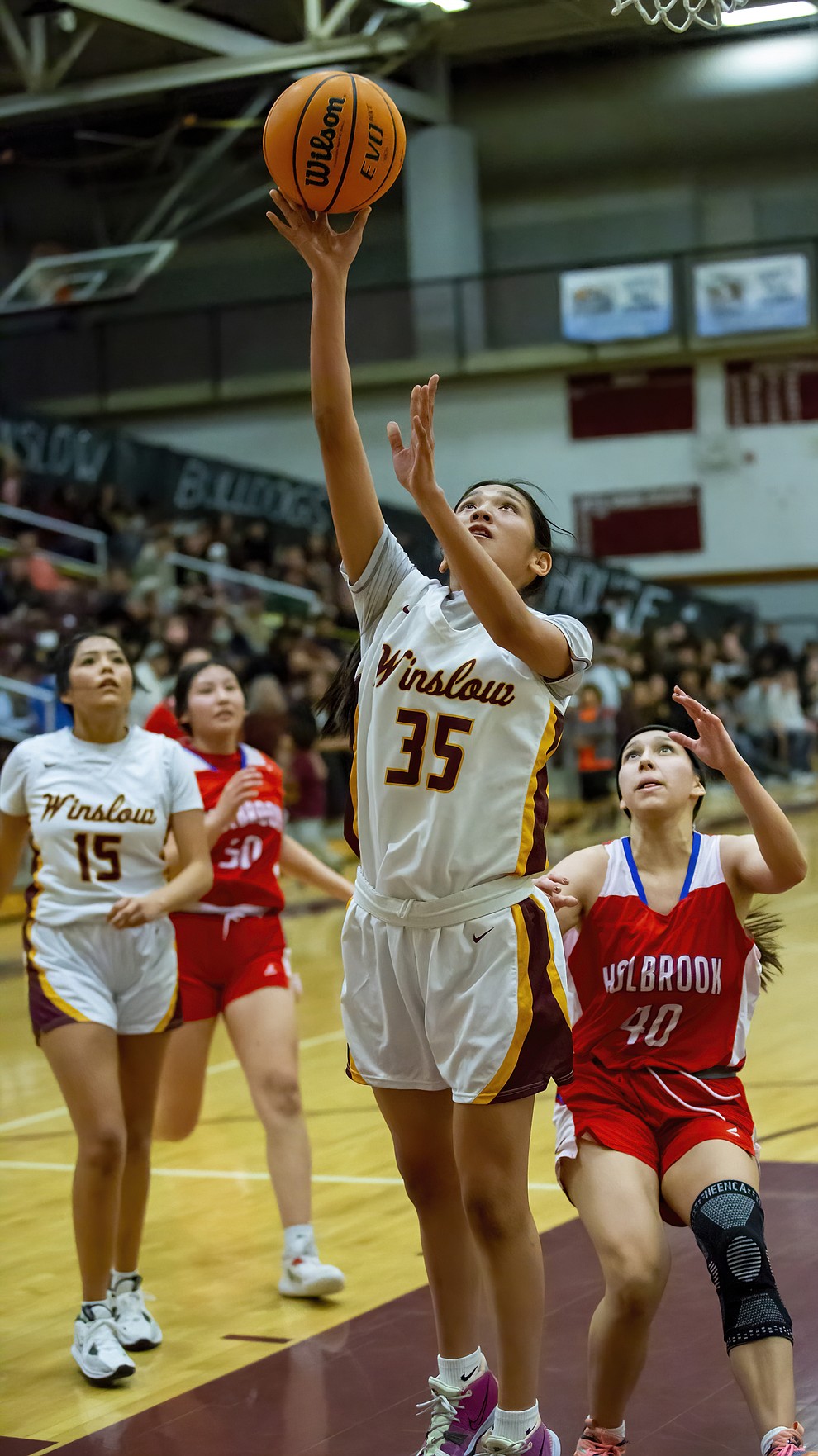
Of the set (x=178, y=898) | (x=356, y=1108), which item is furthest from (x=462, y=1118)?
(x=356, y=1108)

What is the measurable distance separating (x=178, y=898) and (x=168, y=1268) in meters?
1.37

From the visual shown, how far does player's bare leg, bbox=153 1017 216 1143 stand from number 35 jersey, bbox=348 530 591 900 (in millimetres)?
1958

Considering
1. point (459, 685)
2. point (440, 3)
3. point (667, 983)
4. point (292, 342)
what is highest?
point (440, 3)

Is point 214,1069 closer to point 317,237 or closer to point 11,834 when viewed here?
point 11,834

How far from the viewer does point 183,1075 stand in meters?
4.87

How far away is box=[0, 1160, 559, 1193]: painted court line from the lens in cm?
567

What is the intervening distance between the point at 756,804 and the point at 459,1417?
124cm

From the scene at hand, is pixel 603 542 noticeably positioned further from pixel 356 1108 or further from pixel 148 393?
pixel 356 1108

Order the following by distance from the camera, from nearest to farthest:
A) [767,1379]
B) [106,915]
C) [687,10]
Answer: [767,1379] → [106,915] → [687,10]

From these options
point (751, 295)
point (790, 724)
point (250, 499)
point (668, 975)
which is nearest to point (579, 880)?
point (668, 975)

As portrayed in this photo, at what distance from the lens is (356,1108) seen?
266 inches

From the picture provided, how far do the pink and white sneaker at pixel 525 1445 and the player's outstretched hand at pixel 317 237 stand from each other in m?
2.05

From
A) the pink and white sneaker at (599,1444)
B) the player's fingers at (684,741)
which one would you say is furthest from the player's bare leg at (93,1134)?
the player's fingers at (684,741)

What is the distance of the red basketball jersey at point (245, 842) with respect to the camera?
4.96 m
